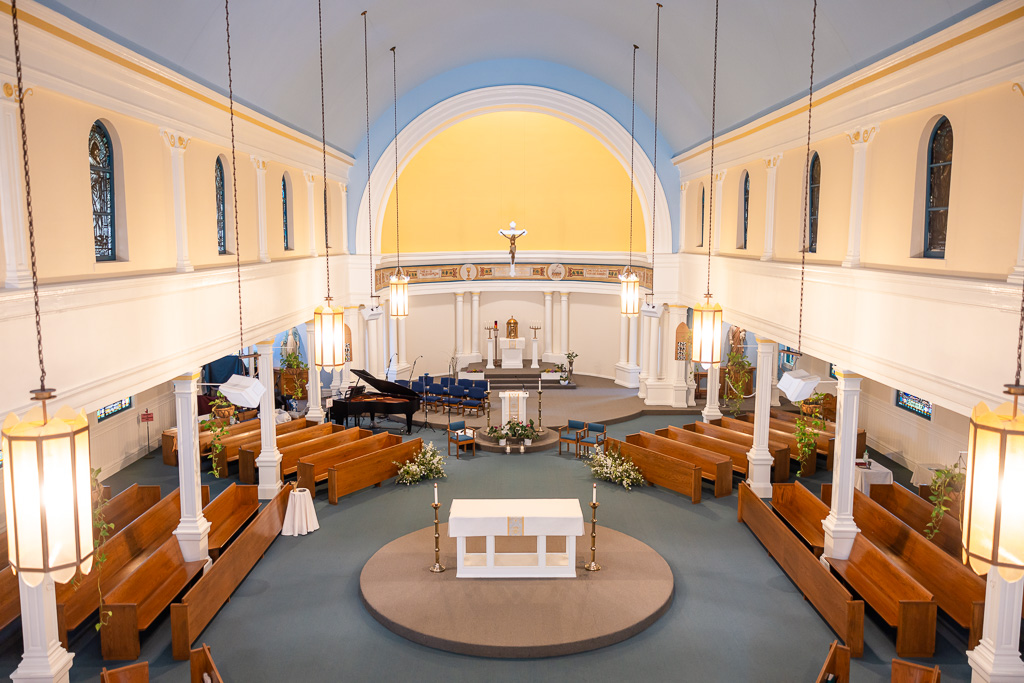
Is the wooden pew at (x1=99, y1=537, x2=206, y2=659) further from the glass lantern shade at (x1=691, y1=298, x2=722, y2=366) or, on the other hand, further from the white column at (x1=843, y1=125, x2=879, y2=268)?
the white column at (x1=843, y1=125, x2=879, y2=268)

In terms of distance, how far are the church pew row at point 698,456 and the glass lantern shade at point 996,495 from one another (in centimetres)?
1009

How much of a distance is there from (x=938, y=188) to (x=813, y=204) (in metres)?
3.74

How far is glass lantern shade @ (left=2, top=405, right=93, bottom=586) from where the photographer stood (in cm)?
582

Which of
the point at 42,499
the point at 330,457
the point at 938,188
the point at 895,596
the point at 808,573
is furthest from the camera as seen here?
the point at 330,457

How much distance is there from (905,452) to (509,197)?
16.2 metres

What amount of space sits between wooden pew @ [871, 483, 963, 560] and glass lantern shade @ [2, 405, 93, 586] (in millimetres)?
10905

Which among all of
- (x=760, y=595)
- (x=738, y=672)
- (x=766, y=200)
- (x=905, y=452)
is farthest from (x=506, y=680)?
(x=905, y=452)

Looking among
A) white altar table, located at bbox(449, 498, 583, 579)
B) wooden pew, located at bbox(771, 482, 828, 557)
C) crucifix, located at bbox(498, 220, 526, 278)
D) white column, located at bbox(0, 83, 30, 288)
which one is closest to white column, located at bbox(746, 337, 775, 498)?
wooden pew, located at bbox(771, 482, 828, 557)

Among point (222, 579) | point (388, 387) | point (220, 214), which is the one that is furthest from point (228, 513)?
point (388, 387)

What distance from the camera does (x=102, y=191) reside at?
9883 millimetres

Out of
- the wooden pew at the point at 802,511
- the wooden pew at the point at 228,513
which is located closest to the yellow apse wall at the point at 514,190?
the wooden pew at the point at 228,513

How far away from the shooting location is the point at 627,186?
1078 inches

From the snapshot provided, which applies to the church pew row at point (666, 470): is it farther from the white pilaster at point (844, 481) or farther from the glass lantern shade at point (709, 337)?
the glass lantern shade at point (709, 337)

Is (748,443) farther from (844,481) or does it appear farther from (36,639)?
(36,639)
